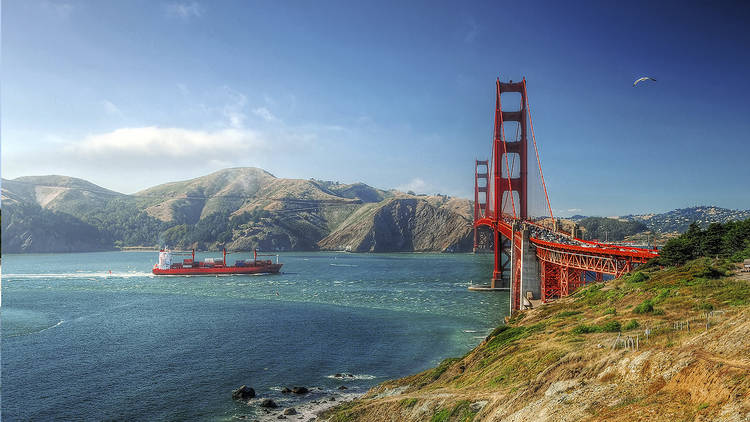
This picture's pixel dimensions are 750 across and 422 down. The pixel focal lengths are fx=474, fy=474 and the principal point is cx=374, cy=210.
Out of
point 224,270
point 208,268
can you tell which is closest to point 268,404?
point 224,270

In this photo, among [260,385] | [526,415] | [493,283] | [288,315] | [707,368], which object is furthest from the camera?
[493,283]

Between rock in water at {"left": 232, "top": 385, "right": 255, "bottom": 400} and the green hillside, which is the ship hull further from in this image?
the green hillside

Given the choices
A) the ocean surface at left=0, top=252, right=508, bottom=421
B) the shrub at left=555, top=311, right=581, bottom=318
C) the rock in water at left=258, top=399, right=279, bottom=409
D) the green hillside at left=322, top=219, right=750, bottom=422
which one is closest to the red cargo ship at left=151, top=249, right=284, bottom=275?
the ocean surface at left=0, top=252, right=508, bottom=421

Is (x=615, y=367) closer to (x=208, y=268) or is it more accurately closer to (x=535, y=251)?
(x=535, y=251)

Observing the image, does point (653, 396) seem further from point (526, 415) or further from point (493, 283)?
point (493, 283)

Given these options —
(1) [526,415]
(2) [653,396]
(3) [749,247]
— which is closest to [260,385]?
(1) [526,415]

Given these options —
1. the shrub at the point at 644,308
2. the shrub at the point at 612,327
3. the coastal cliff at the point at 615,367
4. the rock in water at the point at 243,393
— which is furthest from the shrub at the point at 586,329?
the rock in water at the point at 243,393

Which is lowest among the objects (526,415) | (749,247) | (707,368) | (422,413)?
(422,413)
